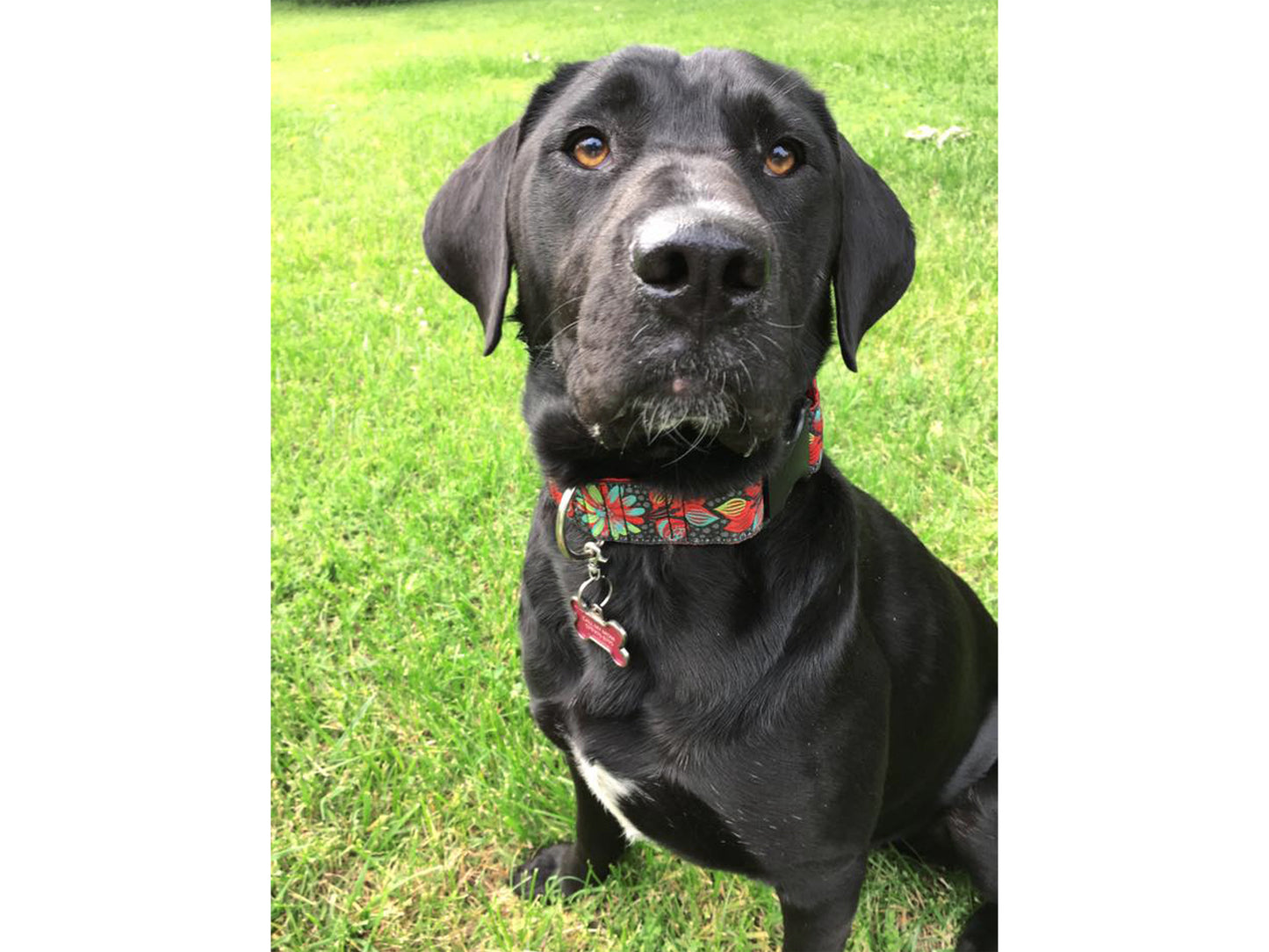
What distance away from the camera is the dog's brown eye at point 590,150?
1925mm

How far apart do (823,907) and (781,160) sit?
1.53 m

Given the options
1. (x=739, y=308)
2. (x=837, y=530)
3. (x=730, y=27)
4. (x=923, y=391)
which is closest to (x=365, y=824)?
(x=837, y=530)

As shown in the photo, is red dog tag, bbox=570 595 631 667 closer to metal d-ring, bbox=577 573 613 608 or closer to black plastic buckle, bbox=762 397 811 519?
metal d-ring, bbox=577 573 613 608

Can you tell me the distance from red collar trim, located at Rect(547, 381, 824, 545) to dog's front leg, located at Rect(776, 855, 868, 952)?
2.41ft

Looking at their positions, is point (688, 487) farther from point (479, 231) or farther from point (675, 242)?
point (479, 231)

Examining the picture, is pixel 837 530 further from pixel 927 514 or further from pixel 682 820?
pixel 927 514

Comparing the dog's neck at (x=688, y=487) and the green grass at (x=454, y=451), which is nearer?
the dog's neck at (x=688, y=487)

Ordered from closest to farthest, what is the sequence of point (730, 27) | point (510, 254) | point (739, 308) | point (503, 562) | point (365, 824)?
point (739, 308)
point (510, 254)
point (365, 824)
point (503, 562)
point (730, 27)

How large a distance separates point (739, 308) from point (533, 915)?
5.63ft

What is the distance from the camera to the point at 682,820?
6.40ft

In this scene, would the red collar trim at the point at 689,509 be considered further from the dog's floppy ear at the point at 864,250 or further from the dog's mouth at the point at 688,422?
the dog's floppy ear at the point at 864,250

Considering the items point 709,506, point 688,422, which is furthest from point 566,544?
point 688,422

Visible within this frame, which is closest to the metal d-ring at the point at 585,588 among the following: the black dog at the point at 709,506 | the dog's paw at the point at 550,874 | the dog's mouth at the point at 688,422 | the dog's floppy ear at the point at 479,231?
the black dog at the point at 709,506

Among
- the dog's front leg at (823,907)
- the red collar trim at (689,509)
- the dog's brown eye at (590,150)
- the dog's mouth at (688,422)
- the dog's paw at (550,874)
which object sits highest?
the dog's brown eye at (590,150)
